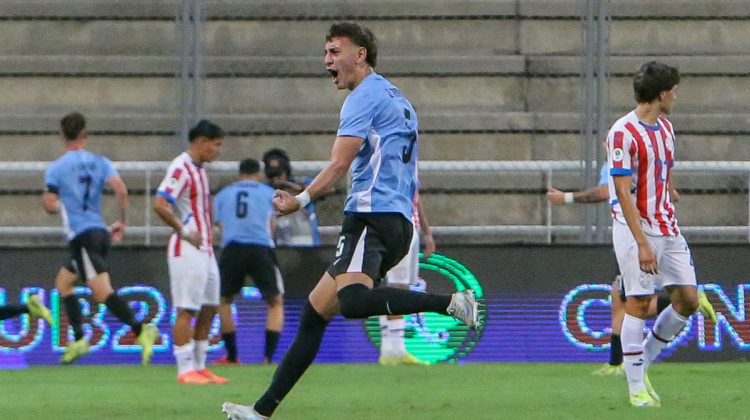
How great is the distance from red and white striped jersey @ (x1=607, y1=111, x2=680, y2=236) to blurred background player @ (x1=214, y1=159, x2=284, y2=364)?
192 inches

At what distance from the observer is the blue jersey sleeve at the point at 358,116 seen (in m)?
7.65

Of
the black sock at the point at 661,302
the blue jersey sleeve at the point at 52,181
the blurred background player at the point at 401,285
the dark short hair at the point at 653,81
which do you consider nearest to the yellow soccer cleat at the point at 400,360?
the blurred background player at the point at 401,285

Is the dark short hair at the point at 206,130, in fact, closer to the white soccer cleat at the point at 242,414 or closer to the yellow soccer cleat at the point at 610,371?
the yellow soccer cleat at the point at 610,371

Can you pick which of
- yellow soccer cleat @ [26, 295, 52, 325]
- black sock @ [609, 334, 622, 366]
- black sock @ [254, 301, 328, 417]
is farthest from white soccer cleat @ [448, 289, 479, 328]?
yellow soccer cleat @ [26, 295, 52, 325]

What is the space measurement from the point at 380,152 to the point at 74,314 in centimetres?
635

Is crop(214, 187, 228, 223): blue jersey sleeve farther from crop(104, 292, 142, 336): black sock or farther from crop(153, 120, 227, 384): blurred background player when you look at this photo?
crop(153, 120, 227, 384): blurred background player

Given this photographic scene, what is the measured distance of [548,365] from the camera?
44.2 feet

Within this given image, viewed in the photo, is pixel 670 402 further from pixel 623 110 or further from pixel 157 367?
pixel 623 110

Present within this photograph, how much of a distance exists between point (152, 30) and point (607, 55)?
5.02m

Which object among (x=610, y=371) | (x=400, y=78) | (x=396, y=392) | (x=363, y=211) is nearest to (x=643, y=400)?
(x=396, y=392)

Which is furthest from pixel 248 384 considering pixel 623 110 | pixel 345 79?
pixel 623 110

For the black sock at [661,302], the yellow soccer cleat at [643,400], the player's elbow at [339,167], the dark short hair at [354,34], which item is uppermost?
the dark short hair at [354,34]

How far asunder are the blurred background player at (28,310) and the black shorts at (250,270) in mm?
1516

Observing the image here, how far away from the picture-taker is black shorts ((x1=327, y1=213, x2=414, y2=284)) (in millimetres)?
7723
